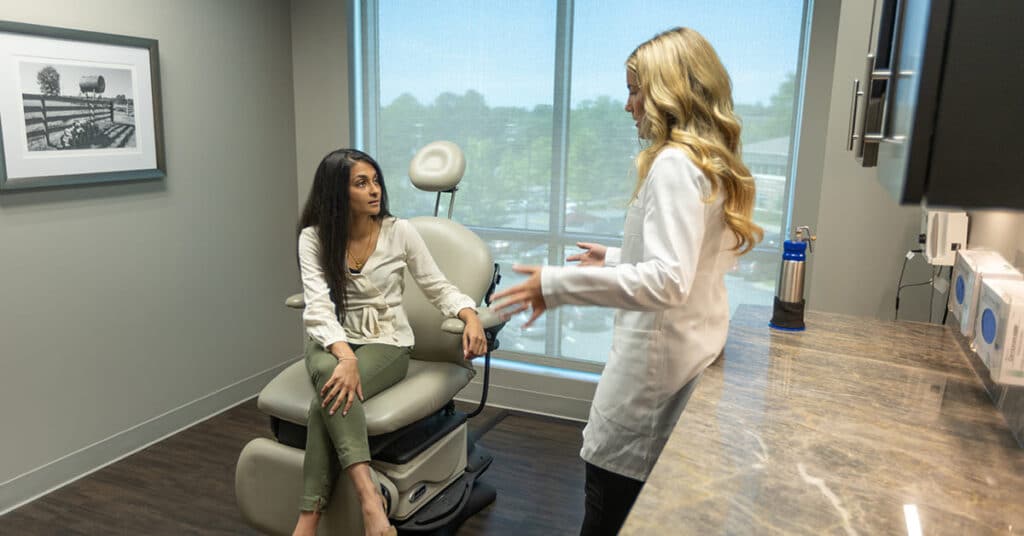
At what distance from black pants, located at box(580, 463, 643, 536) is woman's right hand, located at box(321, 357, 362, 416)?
34.0 inches

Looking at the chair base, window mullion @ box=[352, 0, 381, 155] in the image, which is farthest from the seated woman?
window mullion @ box=[352, 0, 381, 155]

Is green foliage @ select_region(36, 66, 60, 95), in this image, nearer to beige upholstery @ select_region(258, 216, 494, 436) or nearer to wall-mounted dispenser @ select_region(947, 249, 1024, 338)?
beige upholstery @ select_region(258, 216, 494, 436)

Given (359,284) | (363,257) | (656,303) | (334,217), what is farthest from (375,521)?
(656,303)

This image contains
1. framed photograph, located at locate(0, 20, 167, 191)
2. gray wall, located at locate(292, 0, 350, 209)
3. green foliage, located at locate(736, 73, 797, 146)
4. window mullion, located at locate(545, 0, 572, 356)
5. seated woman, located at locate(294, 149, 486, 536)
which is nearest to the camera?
seated woman, located at locate(294, 149, 486, 536)

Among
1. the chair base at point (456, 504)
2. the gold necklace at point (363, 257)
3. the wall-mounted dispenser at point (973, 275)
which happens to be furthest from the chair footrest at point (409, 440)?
the wall-mounted dispenser at point (973, 275)

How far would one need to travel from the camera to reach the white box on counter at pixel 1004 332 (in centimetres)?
119

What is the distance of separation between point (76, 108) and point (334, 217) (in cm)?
116

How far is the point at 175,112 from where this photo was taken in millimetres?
3055

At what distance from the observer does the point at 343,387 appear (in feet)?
6.78

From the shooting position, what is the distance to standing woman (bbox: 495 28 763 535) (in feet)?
3.95

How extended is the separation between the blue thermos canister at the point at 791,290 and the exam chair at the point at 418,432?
0.93 metres

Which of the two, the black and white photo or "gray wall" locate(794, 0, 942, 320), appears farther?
the black and white photo

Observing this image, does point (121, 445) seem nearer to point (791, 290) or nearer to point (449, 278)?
point (449, 278)

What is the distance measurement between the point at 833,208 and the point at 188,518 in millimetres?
2442
